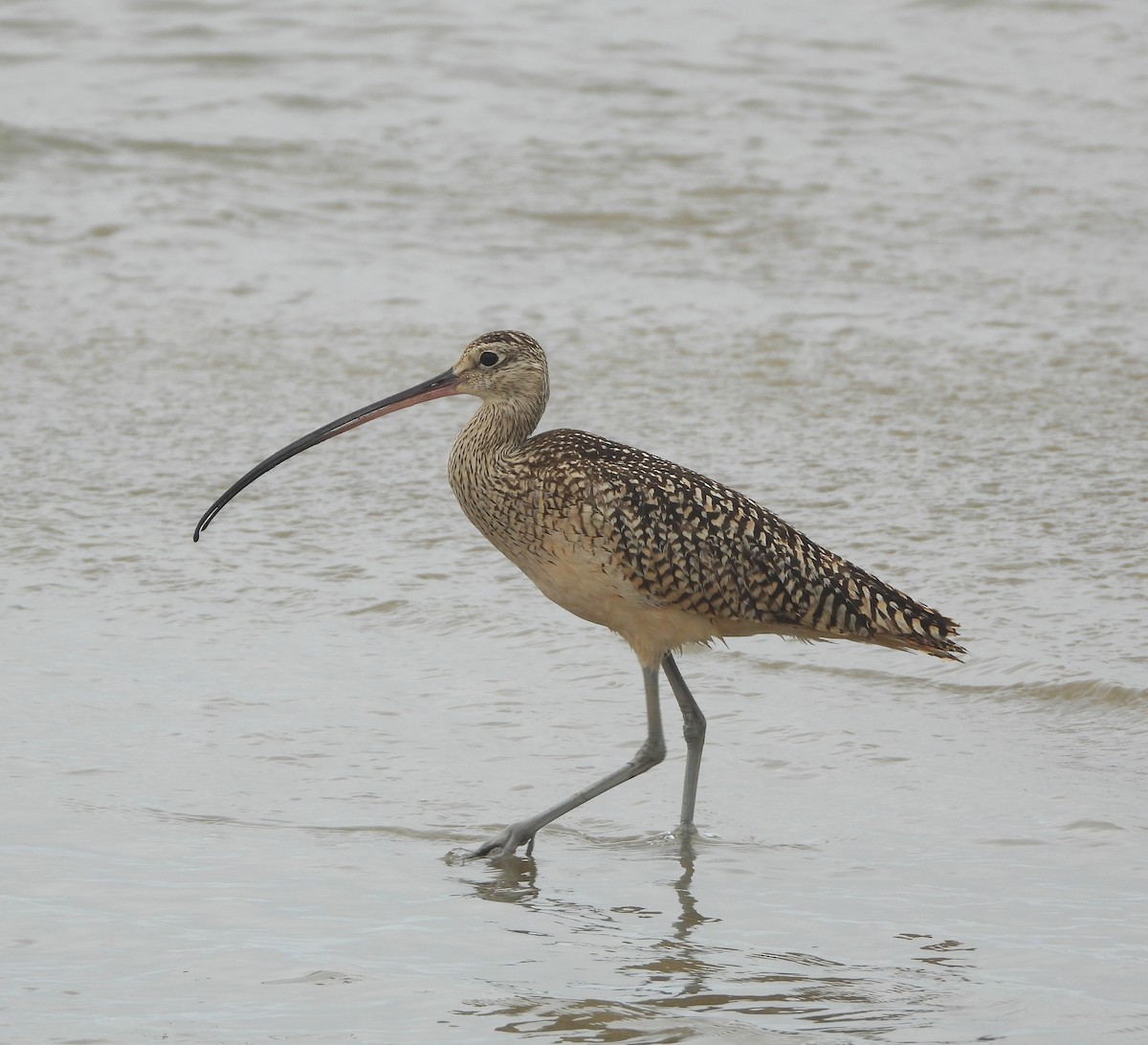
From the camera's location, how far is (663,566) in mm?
4969

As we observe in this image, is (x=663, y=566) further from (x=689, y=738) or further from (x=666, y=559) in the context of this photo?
(x=689, y=738)

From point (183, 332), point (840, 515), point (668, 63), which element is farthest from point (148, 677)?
point (668, 63)

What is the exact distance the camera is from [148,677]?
19.4 ft

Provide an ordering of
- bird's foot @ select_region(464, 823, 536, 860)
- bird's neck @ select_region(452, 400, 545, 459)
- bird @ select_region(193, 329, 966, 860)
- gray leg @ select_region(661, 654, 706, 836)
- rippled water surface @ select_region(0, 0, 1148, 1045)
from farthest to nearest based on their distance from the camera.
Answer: bird's neck @ select_region(452, 400, 545, 459)
bird @ select_region(193, 329, 966, 860)
gray leg @ select_region(661, 654, 706, 836)
bird's foot @ select_region(464, 823, 536, 860)
rippled water surface @ select_region(0, 0, 1148, 1045)

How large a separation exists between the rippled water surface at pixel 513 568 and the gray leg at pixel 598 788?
3.2 inches

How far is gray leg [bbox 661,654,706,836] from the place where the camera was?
4.88 metres

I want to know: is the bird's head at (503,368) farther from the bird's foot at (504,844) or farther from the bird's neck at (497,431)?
the bird's foot at (504,844)

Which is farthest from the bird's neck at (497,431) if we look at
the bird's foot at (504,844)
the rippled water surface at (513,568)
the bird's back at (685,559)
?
the bird's foot at (504,844)

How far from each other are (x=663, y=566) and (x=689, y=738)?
0.50m

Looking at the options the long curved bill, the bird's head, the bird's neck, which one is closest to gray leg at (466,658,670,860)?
the bird's neck

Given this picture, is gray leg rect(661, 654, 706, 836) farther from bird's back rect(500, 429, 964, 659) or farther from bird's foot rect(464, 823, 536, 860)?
bird's foot rect(464, 823, 536, 860)

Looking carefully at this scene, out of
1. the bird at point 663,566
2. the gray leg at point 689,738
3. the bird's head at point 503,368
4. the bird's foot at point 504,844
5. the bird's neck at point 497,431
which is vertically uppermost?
the bird's head at point 503,368

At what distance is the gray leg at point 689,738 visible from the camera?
4875mm

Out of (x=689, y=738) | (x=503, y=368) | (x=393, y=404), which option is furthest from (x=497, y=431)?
(x=689, y=738)
